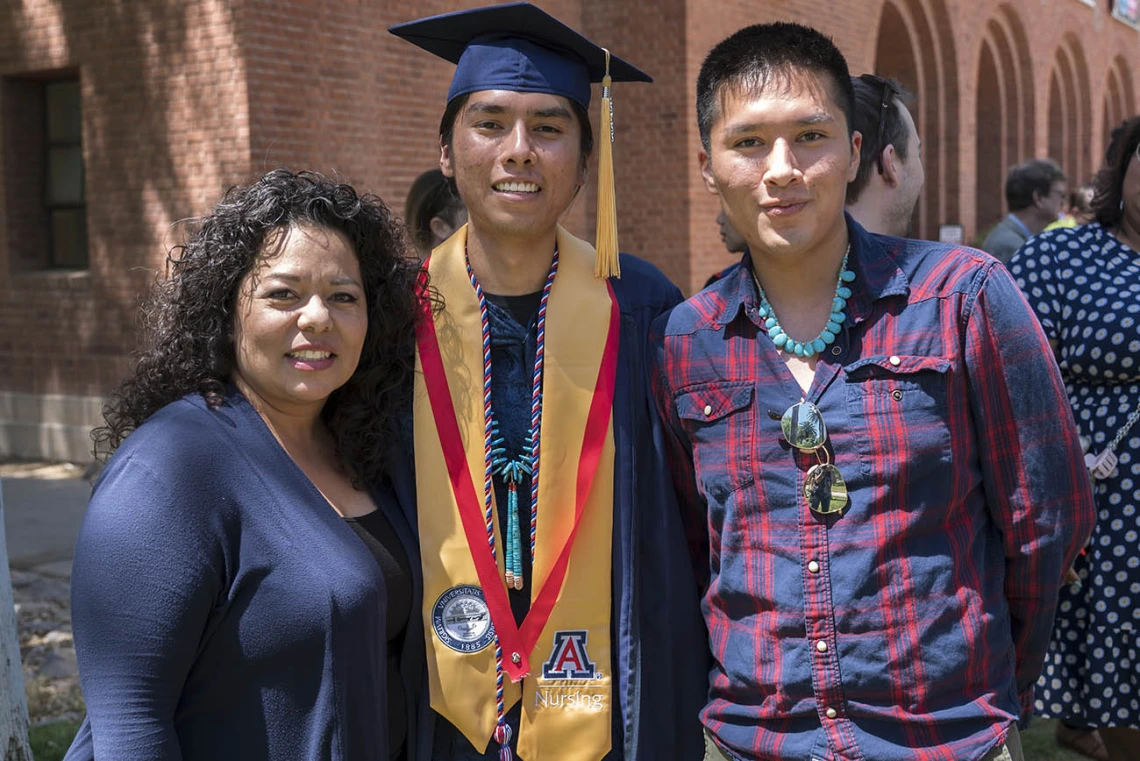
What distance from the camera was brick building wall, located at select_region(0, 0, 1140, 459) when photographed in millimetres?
7895

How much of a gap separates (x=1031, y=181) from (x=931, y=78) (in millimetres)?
9667

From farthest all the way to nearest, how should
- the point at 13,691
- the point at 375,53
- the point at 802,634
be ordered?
1. the point at 375,53
2. the point at 13,691
3. the point at 802,634

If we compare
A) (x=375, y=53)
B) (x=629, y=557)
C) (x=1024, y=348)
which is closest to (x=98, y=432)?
(x=629, y=557)

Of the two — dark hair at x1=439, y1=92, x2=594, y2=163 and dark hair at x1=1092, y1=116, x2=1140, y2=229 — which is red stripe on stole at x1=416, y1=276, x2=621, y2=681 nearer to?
dark hair at x1=439, y1=92, x2=594, y2=163

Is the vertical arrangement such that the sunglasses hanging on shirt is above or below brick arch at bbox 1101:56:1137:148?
below

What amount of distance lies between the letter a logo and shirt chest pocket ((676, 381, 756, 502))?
0.44 meters

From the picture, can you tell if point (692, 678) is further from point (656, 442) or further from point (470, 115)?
point (470, 115)

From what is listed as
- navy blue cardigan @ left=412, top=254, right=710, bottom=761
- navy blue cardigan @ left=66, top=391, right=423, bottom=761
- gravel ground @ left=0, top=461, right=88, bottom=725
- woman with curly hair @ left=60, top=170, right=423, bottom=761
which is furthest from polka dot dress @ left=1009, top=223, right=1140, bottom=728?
gravel ground @ left=0, top=461, right=88, bottom=725

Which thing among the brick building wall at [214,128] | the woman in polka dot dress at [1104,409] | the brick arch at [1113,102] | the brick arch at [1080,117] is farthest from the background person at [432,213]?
the brick arch at [1113,102]

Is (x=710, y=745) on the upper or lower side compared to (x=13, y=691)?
upper

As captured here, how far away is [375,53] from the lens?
334 inches

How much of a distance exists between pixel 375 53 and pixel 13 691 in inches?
240

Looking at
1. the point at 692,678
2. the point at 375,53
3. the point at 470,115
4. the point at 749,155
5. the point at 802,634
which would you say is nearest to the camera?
the point at 802,634

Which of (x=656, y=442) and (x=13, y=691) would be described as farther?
(x=13, y=691)
